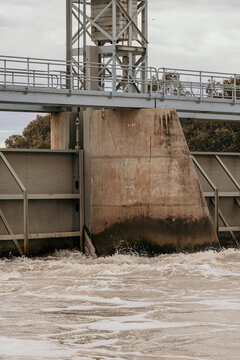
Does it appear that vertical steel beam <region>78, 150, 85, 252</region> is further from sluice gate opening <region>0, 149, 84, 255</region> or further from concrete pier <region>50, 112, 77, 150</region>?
concrete pier <region>50, 112, 77, 150</region>

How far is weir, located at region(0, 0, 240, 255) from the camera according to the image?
24344mm

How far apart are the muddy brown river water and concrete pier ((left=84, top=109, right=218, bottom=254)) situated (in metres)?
0.72

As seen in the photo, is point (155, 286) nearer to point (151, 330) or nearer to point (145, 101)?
point (151, 330)

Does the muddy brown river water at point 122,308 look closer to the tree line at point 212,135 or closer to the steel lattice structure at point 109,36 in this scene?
the steel lattice structure at point 109,36

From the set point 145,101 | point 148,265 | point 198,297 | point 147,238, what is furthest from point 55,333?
point 145,101

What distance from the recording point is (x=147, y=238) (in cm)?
2441

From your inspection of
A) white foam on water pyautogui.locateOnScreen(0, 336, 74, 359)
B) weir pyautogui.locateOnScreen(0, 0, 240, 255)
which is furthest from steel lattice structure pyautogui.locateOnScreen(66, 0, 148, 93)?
white foam on water pyautogui.locateOnScreen(0, 336, 74, 359)

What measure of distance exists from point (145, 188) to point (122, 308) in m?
8.43

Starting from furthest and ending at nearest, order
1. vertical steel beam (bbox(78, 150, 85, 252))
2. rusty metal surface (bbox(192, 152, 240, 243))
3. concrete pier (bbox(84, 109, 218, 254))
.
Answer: rusty metal surface (bbox(192, 152, 240, 243))
vertical steel beam (bbox(78, 150, 85, 252))
concrete pier (bbox(84, 109, 218, 254))

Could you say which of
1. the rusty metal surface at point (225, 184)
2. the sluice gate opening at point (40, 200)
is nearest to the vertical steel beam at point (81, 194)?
the sluice gate opening at point (40, 200)

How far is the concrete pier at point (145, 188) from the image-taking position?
24344mm

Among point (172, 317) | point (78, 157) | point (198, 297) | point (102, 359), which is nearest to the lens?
point (102, 359)

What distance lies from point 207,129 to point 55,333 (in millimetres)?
33731

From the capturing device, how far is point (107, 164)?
25328 millimetres
